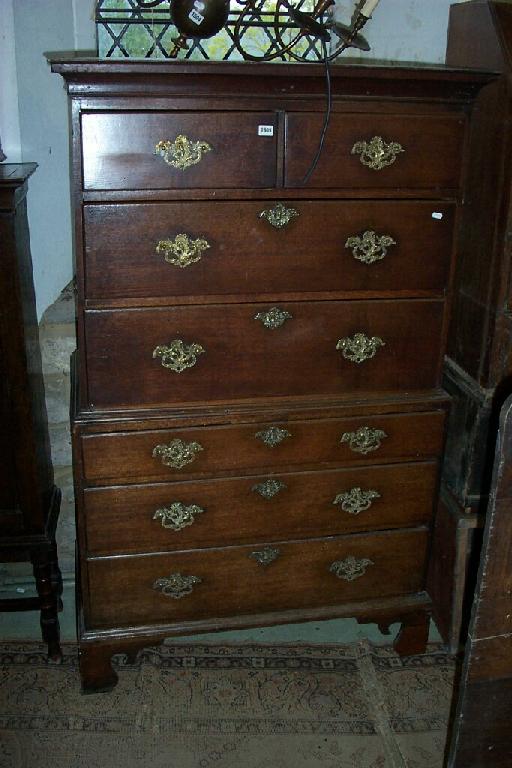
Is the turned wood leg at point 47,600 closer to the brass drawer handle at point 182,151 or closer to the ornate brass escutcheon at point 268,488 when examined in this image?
the ornate brass escutcheon at point 268,488

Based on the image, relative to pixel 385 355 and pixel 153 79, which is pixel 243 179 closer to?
pixel 153 79

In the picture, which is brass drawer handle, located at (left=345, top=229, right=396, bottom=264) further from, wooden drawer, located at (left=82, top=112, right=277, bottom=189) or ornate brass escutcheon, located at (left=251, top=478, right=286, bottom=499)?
→ ornate brass escutcheon, located at (left=251, top=478, right=286, bottom=499)

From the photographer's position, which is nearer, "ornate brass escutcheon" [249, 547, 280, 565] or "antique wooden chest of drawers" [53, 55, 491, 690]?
"antique wooden chest of drawers" [53, 55, 491, 690]

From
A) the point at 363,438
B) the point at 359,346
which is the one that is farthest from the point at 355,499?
the point at 359,346

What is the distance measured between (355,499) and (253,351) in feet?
1.66

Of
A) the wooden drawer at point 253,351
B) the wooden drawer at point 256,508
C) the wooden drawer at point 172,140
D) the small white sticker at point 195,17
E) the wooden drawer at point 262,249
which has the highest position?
the small white sticker at point 195,17

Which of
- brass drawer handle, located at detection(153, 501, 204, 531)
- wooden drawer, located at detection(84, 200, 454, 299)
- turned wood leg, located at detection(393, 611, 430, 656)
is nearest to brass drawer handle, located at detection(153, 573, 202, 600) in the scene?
brass drawer handle, located at detection(153, 501, 204, 531)

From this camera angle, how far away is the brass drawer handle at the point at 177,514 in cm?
193

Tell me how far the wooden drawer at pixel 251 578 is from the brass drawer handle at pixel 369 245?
2.53ft

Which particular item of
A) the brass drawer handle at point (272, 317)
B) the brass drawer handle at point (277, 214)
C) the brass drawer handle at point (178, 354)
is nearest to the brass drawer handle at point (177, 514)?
the brass drawer handle at point (178, 354)

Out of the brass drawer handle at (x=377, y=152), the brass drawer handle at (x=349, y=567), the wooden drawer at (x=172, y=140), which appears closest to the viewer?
the wooden drawer at (x=172, y=140)

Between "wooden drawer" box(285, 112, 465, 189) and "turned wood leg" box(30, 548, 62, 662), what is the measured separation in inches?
48.8

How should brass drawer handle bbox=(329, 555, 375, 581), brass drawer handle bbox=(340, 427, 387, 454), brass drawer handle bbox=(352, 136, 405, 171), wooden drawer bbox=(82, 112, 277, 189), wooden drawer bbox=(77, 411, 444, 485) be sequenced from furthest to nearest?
brass drawer handle bbox=(329, 555, 375, 581) → brass drawer handle bbox=(340, 427, 387, 454) → wooden drawer bbox=(77, 411, 444, 485) → brass drawer handle bbox=(352, 136, 405, 171) → wooden drawer bbox=(82, 112, 277, 189)

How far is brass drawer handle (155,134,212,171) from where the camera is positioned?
163cm
